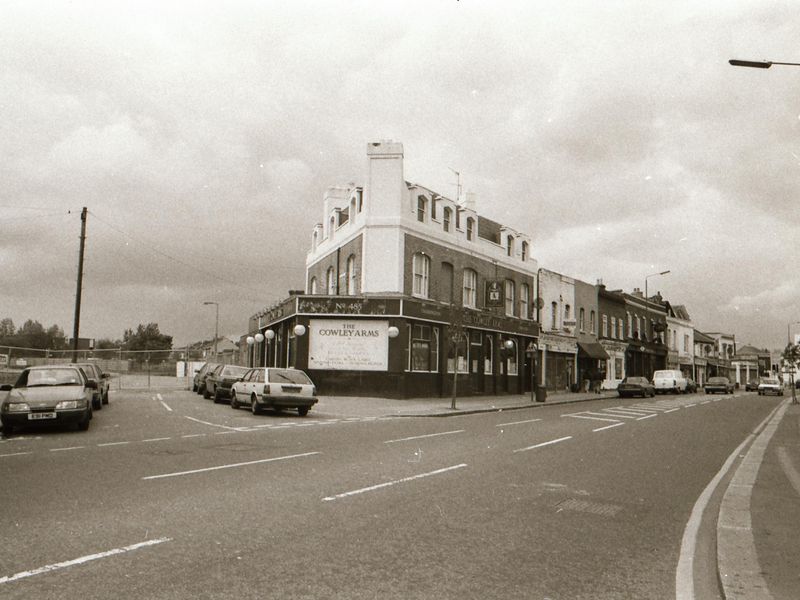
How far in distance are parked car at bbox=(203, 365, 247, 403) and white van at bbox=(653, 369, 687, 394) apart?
33.7m

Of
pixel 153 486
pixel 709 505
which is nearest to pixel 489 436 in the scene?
pixel 709 505

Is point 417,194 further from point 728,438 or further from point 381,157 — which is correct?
point 728,438

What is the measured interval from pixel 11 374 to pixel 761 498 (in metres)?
27.8

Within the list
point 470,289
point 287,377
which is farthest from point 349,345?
point 287,377

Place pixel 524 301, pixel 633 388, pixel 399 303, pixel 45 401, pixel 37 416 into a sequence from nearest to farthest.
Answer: pixel 37 416
pixel 45 401
pixel 399 303
pixel 633 388
pixel 524 301

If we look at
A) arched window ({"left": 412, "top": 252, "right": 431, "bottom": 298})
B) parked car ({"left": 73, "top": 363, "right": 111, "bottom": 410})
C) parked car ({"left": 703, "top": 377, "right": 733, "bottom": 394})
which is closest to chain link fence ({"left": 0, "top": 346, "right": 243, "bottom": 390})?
parked car ({"left": 73, "top": 363, "right": 111, "bottom": 410})

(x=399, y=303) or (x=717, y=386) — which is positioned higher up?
(x=399, y=303)

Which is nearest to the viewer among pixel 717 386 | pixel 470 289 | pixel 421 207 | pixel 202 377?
pixel 202 377

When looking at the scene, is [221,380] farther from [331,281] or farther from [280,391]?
[331,281]

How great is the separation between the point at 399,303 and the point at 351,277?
3.95m

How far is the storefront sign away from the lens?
93.9 feet

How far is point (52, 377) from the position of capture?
14727 mm

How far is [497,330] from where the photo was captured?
1407 inches

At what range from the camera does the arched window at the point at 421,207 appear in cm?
3084
